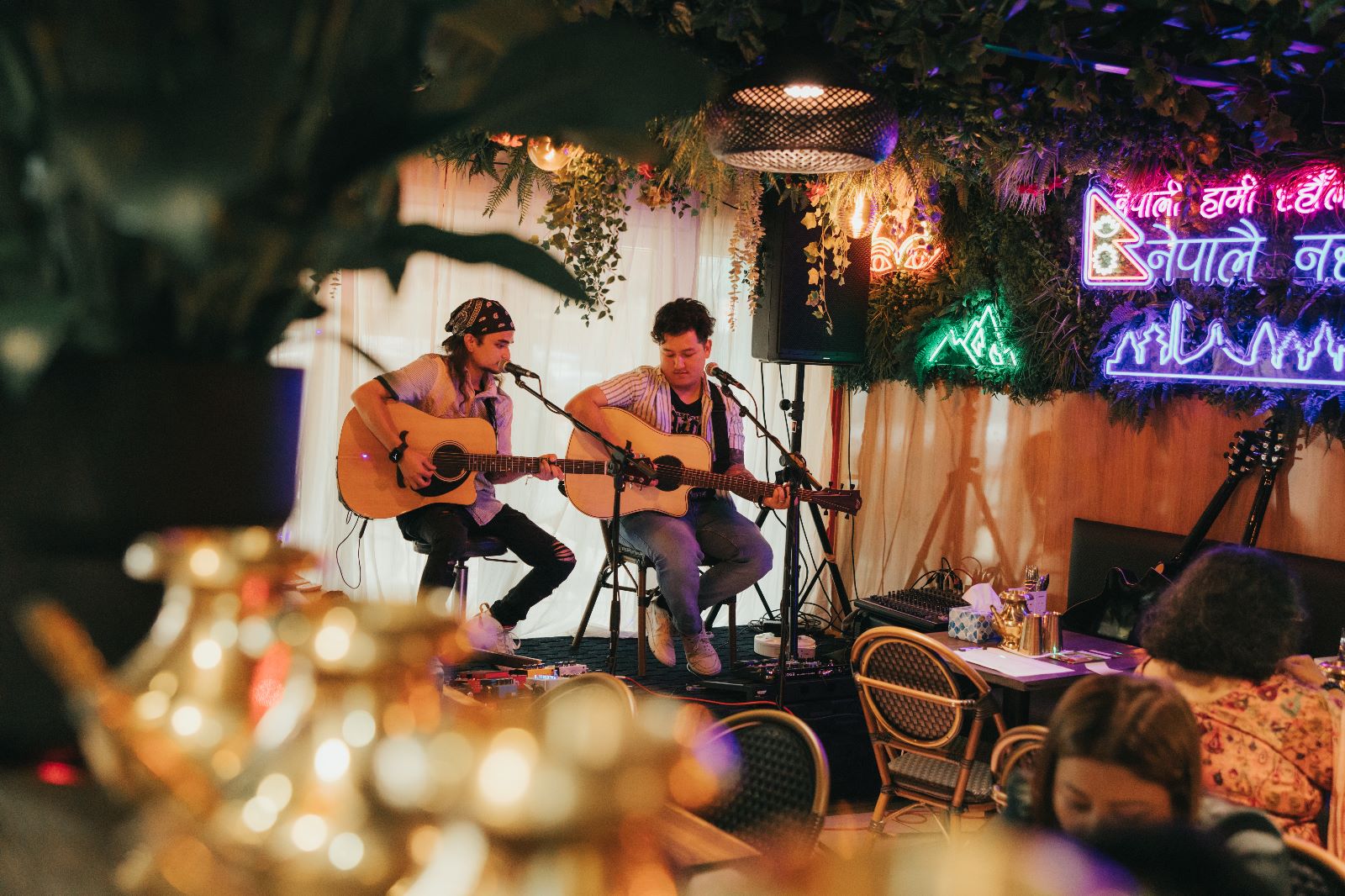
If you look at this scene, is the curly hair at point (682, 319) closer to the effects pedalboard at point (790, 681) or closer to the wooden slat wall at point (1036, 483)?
the effects pedalboard at point (790, 681)

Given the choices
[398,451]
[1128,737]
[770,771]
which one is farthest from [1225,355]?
[1128,737]

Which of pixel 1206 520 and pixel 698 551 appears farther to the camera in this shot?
pixel 698 551

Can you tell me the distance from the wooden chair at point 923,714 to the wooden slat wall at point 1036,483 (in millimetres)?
1936

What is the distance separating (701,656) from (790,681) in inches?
17.5

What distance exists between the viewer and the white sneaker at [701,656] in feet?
17.2

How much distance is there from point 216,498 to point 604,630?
633cm

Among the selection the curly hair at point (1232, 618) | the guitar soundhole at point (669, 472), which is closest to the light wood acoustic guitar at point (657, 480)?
the guitar soundhole at point (669, 472)

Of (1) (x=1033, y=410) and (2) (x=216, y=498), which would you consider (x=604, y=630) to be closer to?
(1) (x=1033, y=410)

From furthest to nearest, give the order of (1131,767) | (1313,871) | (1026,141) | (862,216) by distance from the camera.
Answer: (862,216) → (1026,141) → (1313,871) → (1131,767)

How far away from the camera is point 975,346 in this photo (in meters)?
6.09

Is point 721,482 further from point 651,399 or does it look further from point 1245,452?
point 1245,452

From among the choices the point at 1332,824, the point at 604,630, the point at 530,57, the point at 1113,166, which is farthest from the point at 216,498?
the point at 604,630

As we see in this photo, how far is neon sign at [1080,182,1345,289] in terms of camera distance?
4.41 m

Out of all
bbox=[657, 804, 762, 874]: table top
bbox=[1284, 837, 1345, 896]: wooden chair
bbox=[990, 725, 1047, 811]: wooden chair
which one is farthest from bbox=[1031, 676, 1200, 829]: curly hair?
bbox=[990, 725, 1047, 811]: wooden chair
